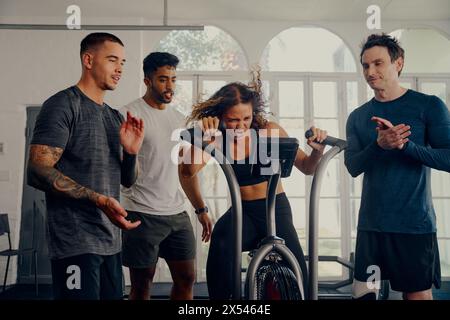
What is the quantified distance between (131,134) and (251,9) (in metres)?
0.75

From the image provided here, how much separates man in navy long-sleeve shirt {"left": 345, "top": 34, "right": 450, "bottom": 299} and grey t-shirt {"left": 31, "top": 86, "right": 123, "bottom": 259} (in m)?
1.00

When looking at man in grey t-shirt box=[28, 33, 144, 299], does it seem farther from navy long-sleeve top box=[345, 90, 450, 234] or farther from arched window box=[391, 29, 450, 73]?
arched window box=[391, 29, 450, 73]

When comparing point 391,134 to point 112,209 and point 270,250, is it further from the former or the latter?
point 112,209

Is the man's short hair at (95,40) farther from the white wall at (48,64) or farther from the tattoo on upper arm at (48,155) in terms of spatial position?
the tattoo on upper arm at (48,155)

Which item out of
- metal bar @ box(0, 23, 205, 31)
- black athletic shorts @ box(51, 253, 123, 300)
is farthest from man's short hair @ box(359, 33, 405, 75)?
black athletic shorts @ box(51, 253, 123, 300)

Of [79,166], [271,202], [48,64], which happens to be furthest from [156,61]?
[271,202]

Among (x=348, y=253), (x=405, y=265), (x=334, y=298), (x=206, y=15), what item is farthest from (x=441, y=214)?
(x=206, y=15)

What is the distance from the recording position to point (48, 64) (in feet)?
5.24

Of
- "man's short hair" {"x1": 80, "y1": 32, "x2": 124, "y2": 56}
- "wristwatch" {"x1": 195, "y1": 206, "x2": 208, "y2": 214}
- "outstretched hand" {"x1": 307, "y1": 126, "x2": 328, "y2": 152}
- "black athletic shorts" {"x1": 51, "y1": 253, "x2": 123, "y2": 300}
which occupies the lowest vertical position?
"black athletic shorts" {"x1": 51, "y1": 253, "x2": 123, "y2": 300}

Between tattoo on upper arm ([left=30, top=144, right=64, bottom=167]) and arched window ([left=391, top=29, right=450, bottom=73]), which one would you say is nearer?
tattoo on upper arm ([left=30, top=144, right=64, bottom=167])

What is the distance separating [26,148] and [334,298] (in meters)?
1.38

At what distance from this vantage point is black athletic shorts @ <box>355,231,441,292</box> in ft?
5.04

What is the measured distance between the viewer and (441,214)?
5.14 feet
